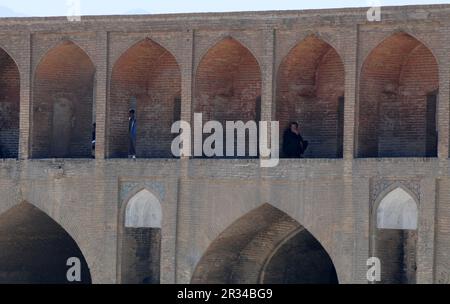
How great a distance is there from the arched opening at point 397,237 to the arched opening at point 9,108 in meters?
7.56

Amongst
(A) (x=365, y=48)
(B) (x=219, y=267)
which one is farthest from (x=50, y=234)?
(A) (x=365, y=48)

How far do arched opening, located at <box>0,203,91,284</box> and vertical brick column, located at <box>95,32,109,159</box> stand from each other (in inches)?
67.8

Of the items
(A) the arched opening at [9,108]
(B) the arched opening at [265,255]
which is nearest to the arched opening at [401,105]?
(B) the arched opening at [265,255]

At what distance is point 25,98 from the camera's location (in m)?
29.8

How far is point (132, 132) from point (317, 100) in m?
3.32

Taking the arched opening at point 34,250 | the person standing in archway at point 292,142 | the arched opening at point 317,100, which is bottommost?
the arched opening at point 34,250

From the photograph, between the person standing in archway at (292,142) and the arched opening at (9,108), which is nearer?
the person standing in archway at (292,142)

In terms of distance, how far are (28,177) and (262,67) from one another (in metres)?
4.64

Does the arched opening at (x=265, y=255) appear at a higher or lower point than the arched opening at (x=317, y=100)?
lower

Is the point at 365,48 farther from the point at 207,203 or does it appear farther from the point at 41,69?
the point at 41,69

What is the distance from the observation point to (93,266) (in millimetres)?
29141

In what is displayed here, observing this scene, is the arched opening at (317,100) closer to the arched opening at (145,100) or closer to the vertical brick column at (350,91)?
the vertical brick column at (350,91)

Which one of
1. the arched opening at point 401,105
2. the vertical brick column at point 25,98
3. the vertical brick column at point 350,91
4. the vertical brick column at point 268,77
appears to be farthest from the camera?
the vertical brick column at point 25,98

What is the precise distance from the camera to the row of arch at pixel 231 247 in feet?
88.4
